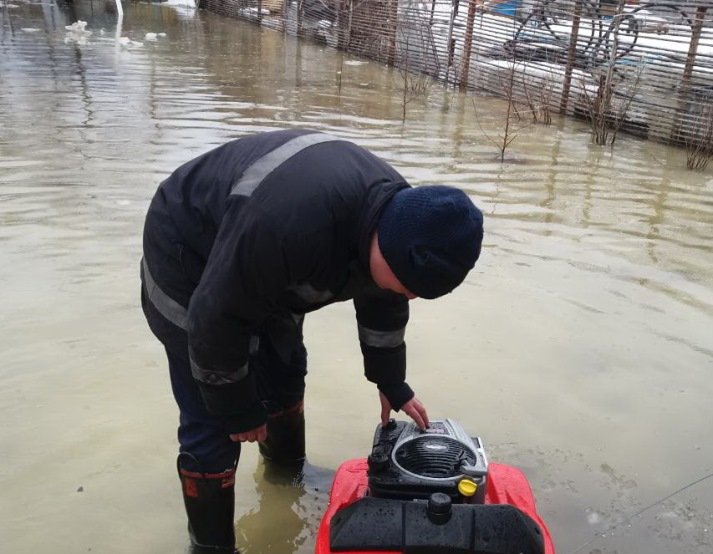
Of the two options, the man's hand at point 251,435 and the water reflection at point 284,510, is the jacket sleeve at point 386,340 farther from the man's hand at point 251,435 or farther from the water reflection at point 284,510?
the water reflection at point 284,510

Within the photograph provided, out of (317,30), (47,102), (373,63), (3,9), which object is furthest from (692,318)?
(3,9)

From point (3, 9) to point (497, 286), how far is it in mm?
21751

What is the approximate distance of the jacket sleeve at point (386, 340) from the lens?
6.57 feet

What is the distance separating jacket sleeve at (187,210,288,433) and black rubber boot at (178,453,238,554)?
277 mm

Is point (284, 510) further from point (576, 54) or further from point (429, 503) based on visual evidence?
point (576, 54)

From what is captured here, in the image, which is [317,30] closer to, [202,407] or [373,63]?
[373,63]

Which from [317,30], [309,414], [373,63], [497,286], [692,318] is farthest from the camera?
[317,30]

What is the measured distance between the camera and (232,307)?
1.57 meters

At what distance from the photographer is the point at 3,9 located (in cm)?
2091

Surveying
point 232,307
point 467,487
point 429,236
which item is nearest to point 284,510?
point 467,487

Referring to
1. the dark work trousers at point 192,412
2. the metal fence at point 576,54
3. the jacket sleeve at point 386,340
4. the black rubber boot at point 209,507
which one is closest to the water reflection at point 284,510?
the black rubber boot at point 209,507

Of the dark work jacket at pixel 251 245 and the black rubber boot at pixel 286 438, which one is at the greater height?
the dark work jacket at pixel 251 245

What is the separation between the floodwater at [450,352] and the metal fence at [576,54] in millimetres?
782

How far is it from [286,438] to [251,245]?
3.96 feet
